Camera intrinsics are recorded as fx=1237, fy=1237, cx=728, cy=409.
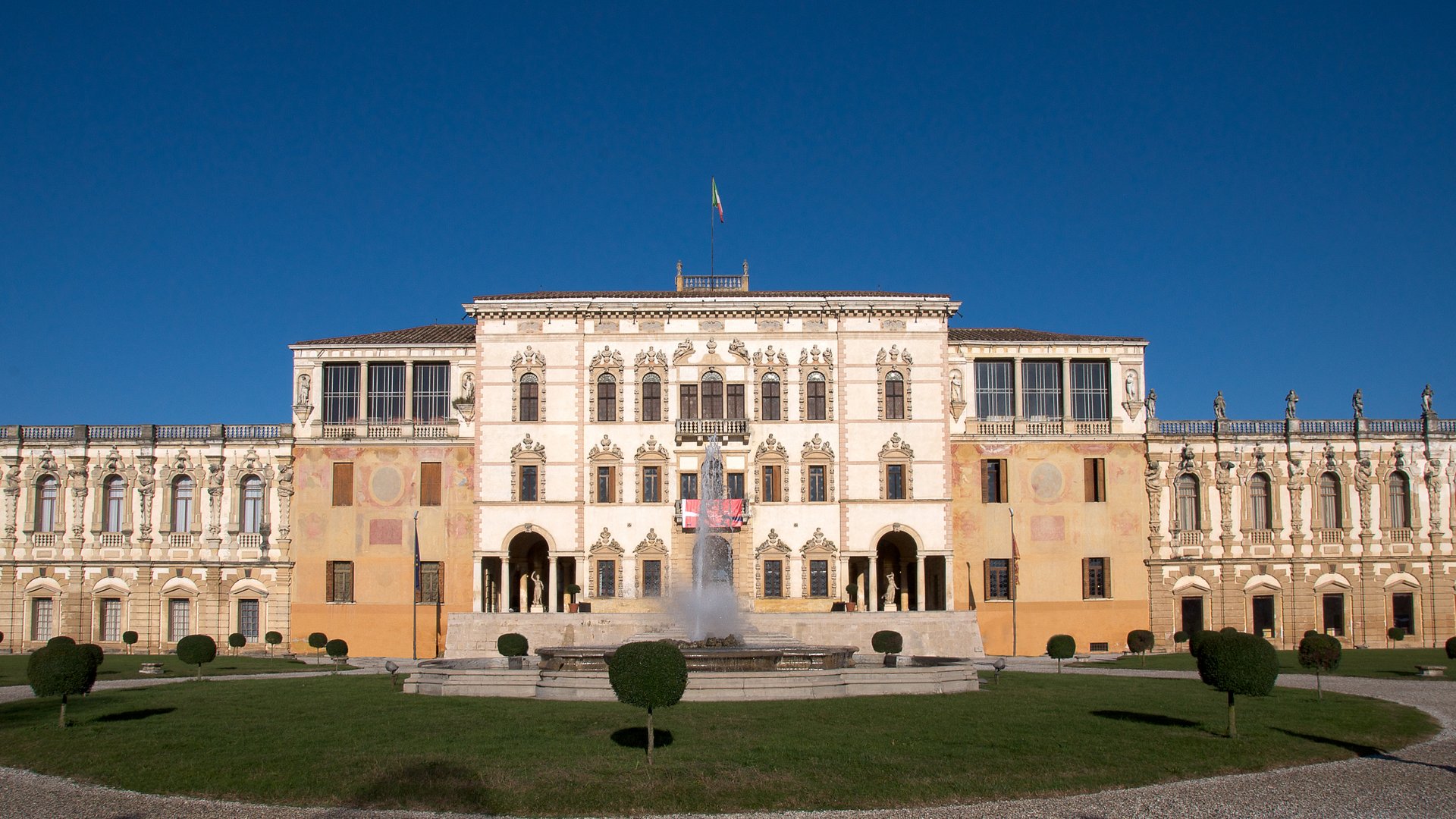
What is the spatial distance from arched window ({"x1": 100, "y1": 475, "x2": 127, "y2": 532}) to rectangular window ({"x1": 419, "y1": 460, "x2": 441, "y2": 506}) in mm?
12279

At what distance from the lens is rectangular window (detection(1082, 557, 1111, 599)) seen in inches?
1887

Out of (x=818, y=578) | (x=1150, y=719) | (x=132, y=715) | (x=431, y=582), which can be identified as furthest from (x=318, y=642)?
(x=1150, y=719)

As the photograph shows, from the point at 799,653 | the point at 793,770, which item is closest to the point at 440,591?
the point at 799,653

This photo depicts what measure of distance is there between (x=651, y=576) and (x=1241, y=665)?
28.4 metres

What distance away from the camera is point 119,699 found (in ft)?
89.9

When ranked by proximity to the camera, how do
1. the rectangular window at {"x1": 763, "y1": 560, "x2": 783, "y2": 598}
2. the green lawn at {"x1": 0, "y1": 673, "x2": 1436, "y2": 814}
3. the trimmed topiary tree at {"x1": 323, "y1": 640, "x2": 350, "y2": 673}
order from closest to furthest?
the green lawn at {"x1": 0, "y1": 673, "x2": 1436, "y2": 814} < the trimmed topiary tree at {"x1": 323, "y1": 640, "x2": 350, "y2": 673} < the rectangular window at {"x1": 763, "y1": 560, "x2": 783, "y2": 598}

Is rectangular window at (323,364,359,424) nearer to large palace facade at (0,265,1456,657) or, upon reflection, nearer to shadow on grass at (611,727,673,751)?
large palace facade at (0,265,1456,657)

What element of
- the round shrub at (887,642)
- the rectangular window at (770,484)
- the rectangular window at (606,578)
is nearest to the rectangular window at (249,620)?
the rectangular window at (606,578)

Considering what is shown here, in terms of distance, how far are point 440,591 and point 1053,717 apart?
29255 millimetres

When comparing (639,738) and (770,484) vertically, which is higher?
(770,484)

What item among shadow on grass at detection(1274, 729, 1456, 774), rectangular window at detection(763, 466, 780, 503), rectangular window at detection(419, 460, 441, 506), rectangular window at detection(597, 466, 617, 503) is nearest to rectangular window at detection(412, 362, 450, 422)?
rectangular window at detection(419, 460, 441, 506)

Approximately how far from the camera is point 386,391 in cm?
4919

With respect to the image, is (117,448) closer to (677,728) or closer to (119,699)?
(119,699)

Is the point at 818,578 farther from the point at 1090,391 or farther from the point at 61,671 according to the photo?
the point at 61,671
